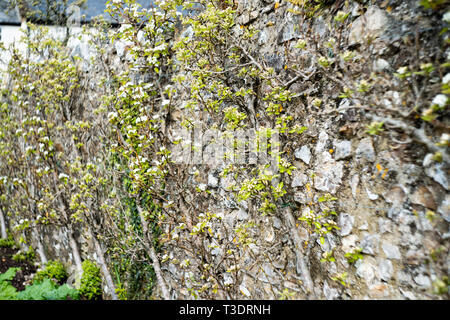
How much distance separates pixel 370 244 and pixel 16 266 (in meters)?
6.34

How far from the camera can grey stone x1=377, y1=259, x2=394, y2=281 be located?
5.54 ft

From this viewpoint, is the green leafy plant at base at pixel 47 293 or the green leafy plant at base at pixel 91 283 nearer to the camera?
the green leafy plant at base at pixel 47 293

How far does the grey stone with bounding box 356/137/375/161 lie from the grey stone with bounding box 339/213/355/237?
410mm

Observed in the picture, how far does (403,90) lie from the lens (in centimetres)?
164

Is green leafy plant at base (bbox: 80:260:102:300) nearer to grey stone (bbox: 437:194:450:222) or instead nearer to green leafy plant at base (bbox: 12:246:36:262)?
green leafy plant at base (bbox: 12:246:36:262)

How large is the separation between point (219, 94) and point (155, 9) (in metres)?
1.24

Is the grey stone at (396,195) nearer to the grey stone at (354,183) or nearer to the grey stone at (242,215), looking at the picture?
the grey stone at (354,183)

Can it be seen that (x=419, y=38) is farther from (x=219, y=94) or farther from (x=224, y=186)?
(x=224, y=186)

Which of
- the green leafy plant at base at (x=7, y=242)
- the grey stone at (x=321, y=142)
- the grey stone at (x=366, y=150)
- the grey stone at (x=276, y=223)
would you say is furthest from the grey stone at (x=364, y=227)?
the green leafy plant at base at (x=7, y=242)

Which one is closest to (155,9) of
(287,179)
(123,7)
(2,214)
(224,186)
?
(123,7)

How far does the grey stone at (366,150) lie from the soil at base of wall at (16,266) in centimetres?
551

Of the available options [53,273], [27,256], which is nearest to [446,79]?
[53,273]

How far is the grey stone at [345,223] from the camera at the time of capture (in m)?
1.89

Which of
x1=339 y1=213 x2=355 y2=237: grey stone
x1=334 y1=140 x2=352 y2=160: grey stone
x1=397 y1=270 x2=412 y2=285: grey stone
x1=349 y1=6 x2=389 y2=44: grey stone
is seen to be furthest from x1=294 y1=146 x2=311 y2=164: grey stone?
x1=397 y1=270 x2=412 y2=285: grey stone
